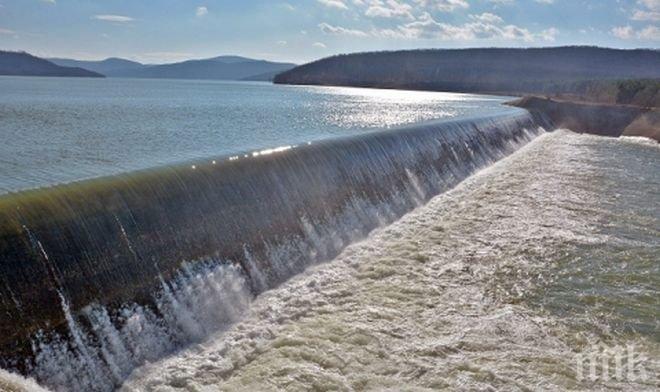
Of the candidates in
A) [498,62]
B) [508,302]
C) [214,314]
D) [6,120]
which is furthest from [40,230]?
[498,62]

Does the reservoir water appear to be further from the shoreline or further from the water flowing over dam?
the shoreline

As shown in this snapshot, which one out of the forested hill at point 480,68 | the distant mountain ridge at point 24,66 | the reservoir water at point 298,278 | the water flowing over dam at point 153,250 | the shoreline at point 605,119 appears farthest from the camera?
the distant mountain ridge at point 24,66

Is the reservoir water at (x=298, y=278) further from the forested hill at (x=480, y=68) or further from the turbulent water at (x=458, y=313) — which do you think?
the forested hill at (x=480, y=68)

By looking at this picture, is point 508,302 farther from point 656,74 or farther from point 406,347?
point 656,74

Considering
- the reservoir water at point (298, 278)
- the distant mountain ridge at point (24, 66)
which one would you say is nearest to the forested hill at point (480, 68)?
the distant mountain ridge at point (24, 66)

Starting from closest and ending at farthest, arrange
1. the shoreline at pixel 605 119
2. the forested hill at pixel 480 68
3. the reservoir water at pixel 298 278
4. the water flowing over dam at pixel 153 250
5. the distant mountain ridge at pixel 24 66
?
the water flowing over dam at pixel 153 250 → the reservoir water at pixel 298 278 → the shoreline at pixel 605 119 → the forested hill at pixel 480 68 → the distant mountain ridge at pixel 24 66

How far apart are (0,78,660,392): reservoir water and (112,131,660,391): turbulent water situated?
34 mm

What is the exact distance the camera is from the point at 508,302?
820 centimetres

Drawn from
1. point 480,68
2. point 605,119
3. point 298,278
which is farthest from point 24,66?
point 298,278

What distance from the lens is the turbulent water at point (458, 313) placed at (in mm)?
6219

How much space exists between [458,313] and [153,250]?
4473mm

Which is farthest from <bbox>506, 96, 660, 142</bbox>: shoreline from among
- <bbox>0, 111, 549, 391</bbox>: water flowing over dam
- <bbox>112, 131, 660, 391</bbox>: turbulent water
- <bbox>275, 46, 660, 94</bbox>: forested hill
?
<bbox>275, 46, 660, 94</bbox>: forested hill

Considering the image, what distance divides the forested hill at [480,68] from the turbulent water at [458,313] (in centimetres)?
9505

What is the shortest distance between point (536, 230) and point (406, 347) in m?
6.22
